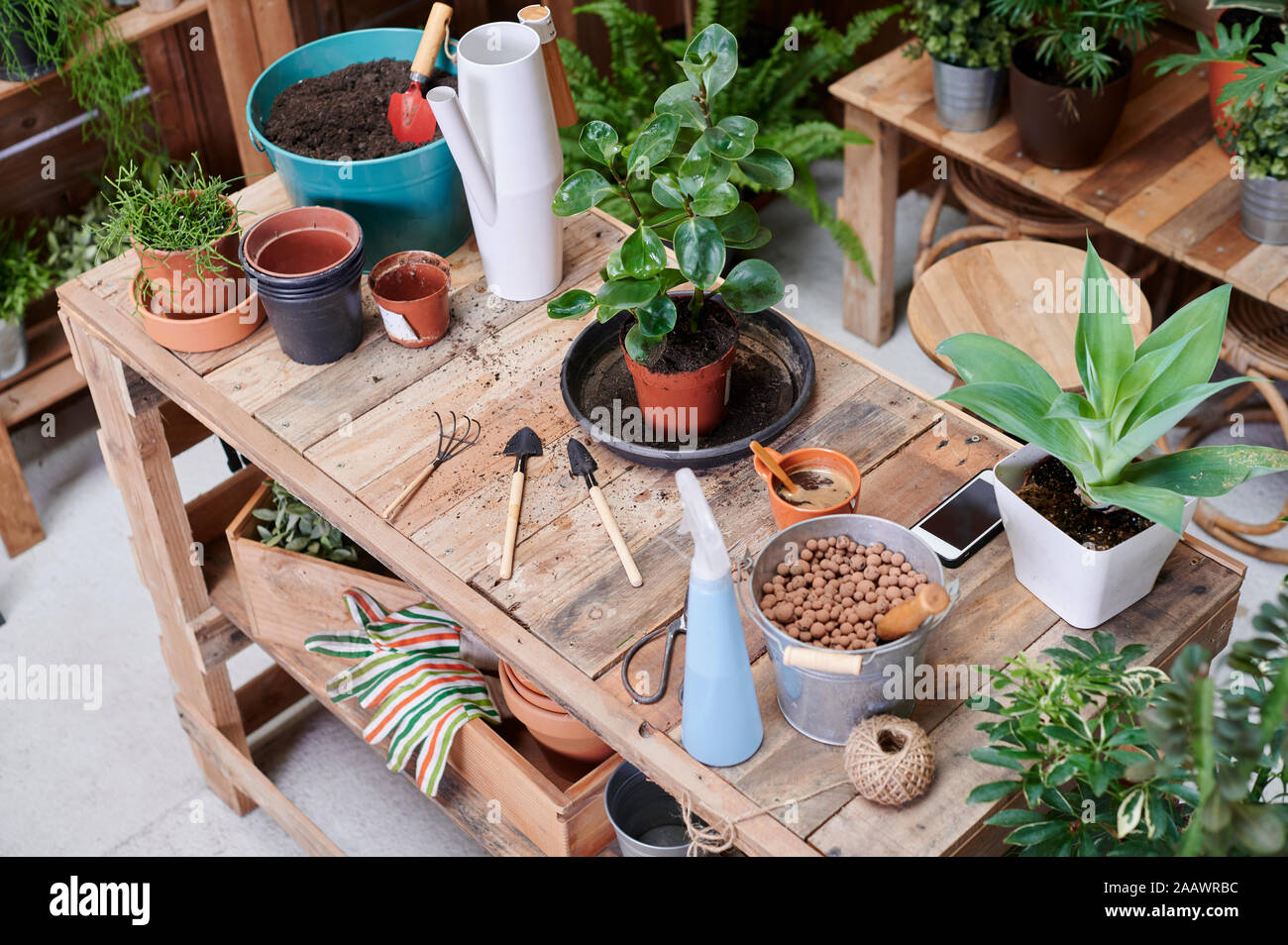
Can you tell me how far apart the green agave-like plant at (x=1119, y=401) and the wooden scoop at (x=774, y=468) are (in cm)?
24

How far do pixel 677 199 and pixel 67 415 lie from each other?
7.31 ft

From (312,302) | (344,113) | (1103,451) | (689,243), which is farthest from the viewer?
(344,113)

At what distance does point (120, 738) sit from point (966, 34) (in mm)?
2196

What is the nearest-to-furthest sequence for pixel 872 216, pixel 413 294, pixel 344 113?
pixel 413 294 < pixel 344 113 < pixel 872 216

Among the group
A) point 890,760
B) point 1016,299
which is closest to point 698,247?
point 890,760

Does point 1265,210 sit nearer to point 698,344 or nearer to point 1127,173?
point 1127,173

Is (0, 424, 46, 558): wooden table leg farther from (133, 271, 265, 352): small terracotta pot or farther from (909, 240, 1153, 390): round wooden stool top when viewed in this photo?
(909, 240, 1153, 390): round wooden stool top

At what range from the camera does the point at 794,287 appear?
11.3 feet

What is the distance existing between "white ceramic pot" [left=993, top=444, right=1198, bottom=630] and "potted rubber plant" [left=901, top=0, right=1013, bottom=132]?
146cm

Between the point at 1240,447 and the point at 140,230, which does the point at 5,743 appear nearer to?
the point at 140,230

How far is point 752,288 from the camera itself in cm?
161

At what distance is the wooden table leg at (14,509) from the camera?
272 centimetres

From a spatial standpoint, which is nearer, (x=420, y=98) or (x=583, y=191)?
(x=583, y=191)
